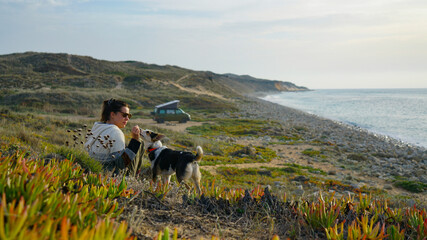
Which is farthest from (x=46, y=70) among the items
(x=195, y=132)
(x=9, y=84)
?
(x=195, y=132)

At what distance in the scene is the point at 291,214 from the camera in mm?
3125

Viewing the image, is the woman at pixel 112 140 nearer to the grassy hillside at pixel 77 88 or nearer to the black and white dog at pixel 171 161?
the black and white dog at pixel 171 161

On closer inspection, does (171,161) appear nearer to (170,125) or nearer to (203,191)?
(203,191)

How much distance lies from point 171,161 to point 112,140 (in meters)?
1.28

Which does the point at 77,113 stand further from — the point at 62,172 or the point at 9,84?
the point at 62,172

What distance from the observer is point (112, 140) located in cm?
444

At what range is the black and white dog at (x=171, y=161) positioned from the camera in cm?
530

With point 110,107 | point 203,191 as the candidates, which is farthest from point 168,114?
point 203,191

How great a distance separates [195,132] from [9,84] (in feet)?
100

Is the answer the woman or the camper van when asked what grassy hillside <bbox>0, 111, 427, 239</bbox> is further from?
the camper van

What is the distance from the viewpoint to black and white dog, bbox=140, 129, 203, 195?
17.4 feet

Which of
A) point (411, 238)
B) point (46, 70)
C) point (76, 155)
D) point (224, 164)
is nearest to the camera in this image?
point (411, 238)

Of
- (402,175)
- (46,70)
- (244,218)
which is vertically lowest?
(402,175)

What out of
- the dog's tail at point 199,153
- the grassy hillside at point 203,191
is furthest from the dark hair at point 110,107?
the dog's tail at point 199,153
